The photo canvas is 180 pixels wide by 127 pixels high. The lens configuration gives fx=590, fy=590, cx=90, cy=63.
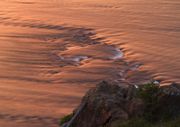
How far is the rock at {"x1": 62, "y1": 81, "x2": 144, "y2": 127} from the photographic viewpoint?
6.21 metres

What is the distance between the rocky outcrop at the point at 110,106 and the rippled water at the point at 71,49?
224 cm

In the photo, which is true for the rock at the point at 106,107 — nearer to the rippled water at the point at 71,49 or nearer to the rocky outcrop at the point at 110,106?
the rocky outcrop at the point at 110,106

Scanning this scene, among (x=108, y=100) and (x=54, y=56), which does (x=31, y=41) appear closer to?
(x=54, y=56)

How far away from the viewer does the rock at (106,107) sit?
6.21 metres

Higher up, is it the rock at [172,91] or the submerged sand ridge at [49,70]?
the submerged sand ridge at [49,70]

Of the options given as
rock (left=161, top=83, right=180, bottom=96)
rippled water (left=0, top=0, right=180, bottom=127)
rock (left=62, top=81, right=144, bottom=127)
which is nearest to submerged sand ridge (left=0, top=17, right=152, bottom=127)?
rippled water (left=0, top=0, right=180, bottom=127)

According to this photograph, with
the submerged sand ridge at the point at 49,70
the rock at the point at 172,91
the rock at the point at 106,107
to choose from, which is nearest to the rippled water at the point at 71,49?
the submerged sand ridge at the point at 49,70

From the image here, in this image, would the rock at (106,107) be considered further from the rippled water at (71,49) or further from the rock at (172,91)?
the rippled water at (71,49)

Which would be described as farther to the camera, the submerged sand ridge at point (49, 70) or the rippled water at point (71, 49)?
the rippled water at point (71, 49)

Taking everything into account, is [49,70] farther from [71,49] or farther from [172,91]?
[172,91]

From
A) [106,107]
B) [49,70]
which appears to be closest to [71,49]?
[49,70]

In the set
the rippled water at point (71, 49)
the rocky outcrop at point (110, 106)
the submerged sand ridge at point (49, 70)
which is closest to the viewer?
the rocky outcrop at point (110, 106)

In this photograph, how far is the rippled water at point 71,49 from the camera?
31.9ft

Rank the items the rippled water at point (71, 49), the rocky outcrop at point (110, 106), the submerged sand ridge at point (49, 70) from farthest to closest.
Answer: the rippled water at point (71, 49) < the submerged sand ridge at point (49, 70) < the rocky outcrop at point (110, 106)
